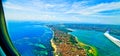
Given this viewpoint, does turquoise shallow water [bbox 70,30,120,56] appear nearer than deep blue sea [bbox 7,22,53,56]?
Yes

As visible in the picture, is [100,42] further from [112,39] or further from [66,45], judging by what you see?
[66,45]

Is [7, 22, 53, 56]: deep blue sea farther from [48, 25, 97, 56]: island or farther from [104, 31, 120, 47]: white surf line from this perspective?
[104, 31, 120, 47]: white surf line

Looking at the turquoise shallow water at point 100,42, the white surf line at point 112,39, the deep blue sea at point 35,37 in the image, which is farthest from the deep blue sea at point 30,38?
the white surf line at point 112,39

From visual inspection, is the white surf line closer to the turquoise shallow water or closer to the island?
the turquoise shallow water

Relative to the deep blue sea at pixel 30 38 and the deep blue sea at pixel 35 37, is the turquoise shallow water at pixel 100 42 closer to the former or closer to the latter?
the deep blue sea at pixel 35 37

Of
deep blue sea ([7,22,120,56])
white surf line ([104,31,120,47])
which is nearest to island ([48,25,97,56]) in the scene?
deep blue sea ([7,22,120,56])

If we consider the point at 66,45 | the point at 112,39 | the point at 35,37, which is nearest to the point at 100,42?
the point at 112,39

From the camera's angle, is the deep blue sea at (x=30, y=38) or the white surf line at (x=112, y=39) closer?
the white surf line at (x=112, y=39)
